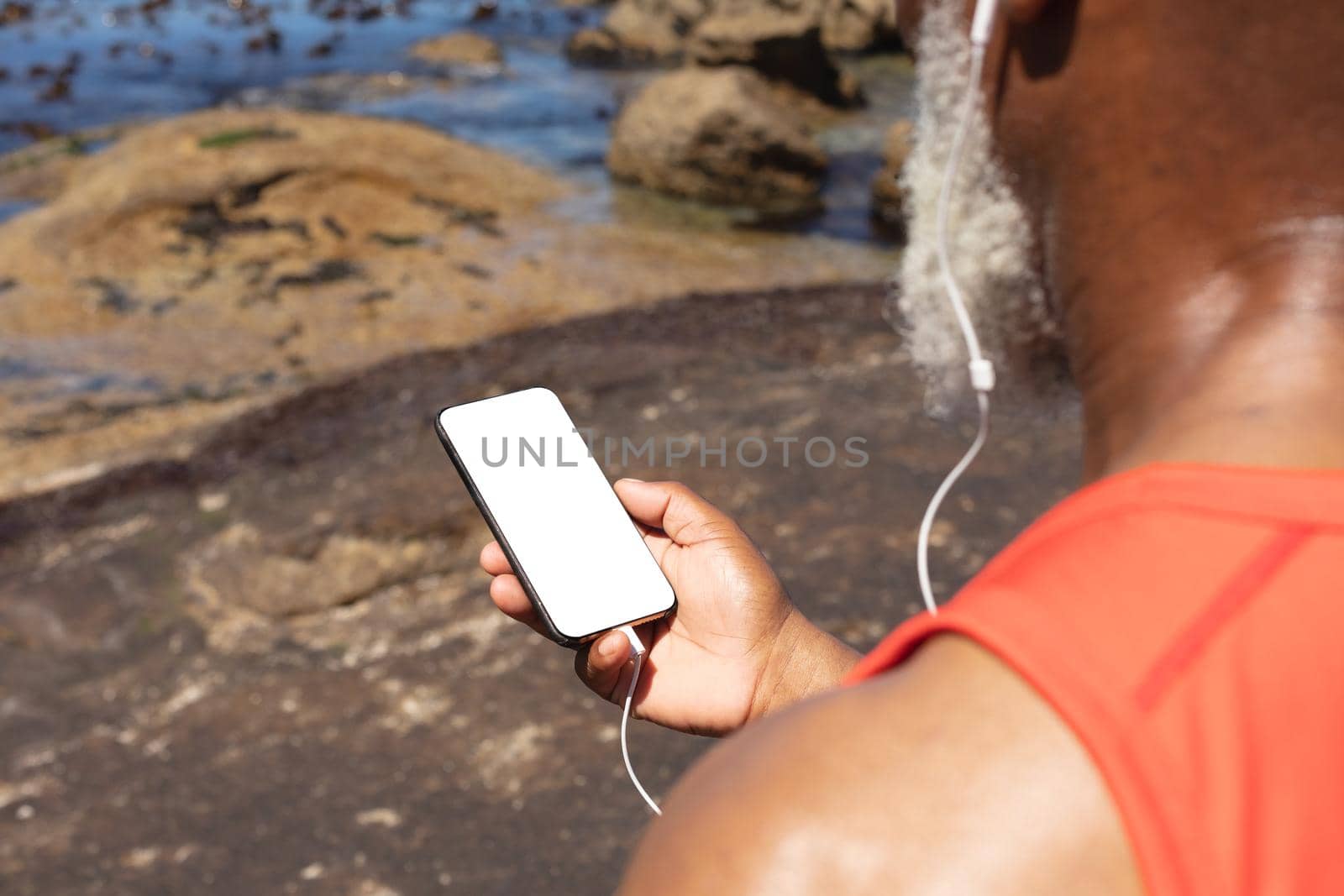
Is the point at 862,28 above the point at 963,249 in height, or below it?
below

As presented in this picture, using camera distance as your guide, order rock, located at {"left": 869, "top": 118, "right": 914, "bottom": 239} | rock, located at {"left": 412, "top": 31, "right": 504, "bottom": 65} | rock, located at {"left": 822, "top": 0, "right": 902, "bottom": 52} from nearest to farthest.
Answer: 1. rock, located at {"left": 869, "top": 118, "right": 914, "bottom": 239}
2. rock, located at {"left": 412, "top": 31, "right": 504, "bottom": 65}
3. rock, located at {"left": 822, "top": 0, "right": 902, "bottom": 52}

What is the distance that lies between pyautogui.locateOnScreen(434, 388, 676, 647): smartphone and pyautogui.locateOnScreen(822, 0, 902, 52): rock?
1539cm

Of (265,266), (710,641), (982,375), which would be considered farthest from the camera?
(265,266)

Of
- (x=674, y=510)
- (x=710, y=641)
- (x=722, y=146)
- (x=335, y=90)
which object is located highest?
(x=674, y=510)

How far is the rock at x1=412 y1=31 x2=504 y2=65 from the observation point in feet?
51.1

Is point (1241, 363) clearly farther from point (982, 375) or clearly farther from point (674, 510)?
point (674, 510)

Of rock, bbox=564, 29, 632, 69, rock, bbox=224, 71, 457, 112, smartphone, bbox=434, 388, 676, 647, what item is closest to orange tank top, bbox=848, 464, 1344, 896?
smartphone, bbox=434, 388, 676, 647

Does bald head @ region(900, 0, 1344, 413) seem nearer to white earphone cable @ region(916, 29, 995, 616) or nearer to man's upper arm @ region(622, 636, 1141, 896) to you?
white earphone cable @ region(916, 29, 995, 616)

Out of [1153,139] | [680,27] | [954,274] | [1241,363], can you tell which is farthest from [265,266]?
[680,27]

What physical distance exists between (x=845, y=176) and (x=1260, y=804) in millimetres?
10630

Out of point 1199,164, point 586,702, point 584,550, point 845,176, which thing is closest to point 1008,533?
point 586,702

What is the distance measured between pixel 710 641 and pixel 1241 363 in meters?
1.01

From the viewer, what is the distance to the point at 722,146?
32.7 feet

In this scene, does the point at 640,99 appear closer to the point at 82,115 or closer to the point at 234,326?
the point at 234,326
